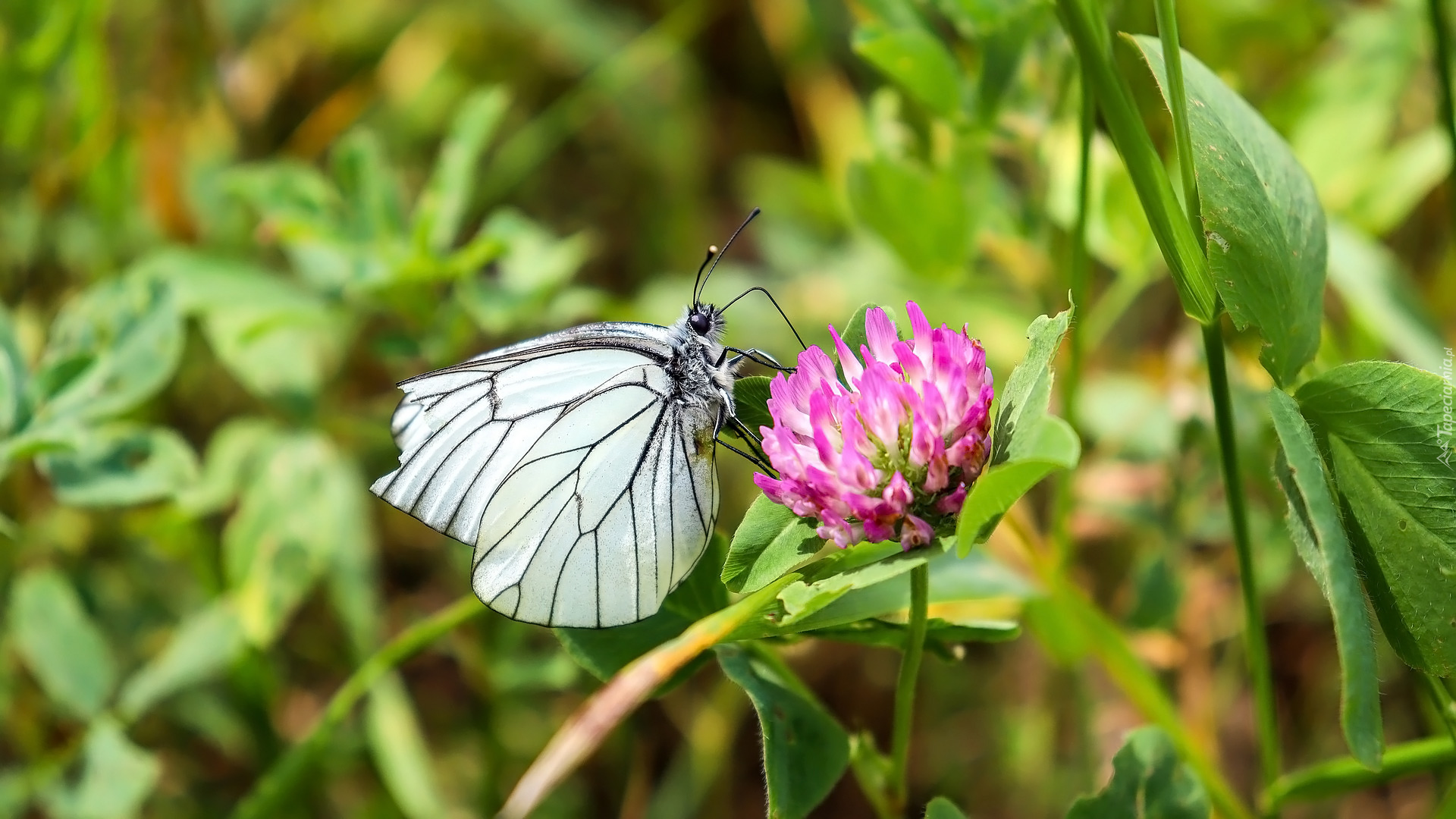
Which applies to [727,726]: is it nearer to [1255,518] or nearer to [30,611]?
[1255,518]

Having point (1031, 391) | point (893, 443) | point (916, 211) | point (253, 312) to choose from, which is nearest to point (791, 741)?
point (893, 443)

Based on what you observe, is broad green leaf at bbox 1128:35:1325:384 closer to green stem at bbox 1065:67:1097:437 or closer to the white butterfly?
green stem at bbox 1065:67:1097:437

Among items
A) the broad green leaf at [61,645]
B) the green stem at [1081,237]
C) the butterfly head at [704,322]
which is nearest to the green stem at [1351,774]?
the green stem at [1081,237]

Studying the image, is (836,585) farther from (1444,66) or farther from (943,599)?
(1444,66)

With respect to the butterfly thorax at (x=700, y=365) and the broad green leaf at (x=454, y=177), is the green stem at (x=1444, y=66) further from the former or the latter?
the broad green leaf at (x=454, y=177)

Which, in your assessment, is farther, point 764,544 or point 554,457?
point 554,457

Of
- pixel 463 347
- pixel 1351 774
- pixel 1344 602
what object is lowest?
pixel 1351 774

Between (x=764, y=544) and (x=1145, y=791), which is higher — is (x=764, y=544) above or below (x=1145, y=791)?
above

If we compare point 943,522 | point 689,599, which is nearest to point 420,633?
point 689,599
